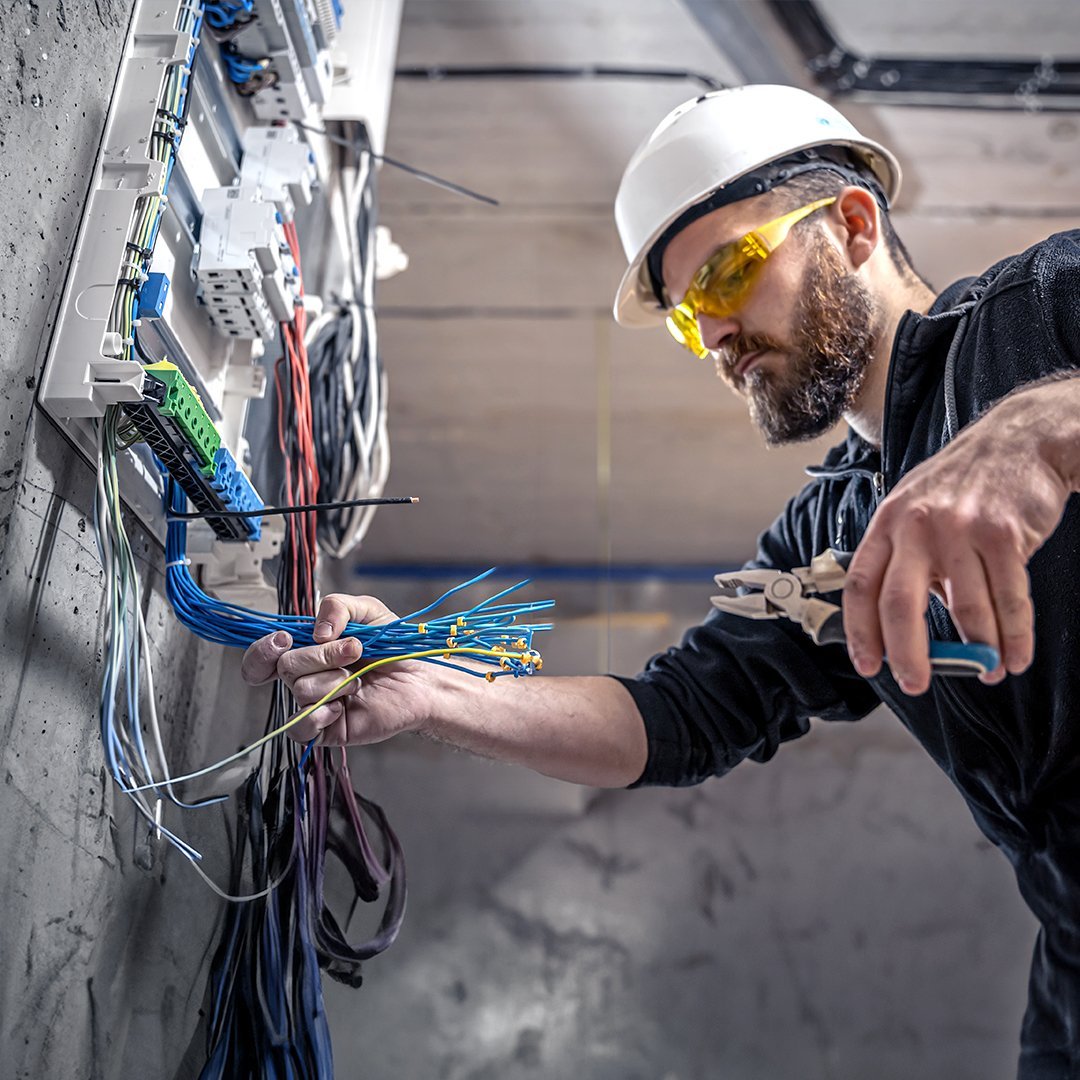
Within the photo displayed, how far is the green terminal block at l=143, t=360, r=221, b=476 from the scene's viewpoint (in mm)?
886

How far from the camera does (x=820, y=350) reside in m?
1.39

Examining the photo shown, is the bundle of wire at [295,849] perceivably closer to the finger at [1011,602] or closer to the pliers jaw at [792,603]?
the pliers jaw at [792,603]

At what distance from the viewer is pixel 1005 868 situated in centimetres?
299

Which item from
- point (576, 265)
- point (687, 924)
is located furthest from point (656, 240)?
point (687, 924)

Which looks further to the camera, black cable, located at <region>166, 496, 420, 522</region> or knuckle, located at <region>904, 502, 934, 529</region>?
black cable, located at <region>166, 496, 420, 522</region>

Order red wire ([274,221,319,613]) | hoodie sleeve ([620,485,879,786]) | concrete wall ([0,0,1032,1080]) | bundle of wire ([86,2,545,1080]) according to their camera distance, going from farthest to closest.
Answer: concrete wall ([0,0,1032,1080])
hoodie sleeve ([620,485,879,786])
red wire ([274,221,319,613])
bundle of wire ([86,2,545,1080])

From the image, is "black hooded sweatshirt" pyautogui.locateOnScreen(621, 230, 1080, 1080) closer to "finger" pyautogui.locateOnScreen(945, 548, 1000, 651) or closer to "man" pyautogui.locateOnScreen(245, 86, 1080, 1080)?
"man" pyautogui.locateOnScreen(245, 86, 1080, 1080)

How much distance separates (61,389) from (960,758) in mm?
1032

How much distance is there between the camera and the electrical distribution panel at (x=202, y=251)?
2.94ft

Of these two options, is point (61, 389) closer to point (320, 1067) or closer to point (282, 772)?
point (282, 772)

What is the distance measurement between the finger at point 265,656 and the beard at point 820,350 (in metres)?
0.80

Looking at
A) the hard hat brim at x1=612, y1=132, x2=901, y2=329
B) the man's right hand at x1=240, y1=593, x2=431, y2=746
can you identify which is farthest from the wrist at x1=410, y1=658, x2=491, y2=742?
the hard hat brim at x1=612, y1=132, x2=901, y2=329

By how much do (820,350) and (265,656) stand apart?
841 millimetres

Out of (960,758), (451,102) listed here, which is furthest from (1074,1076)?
(451,102)
